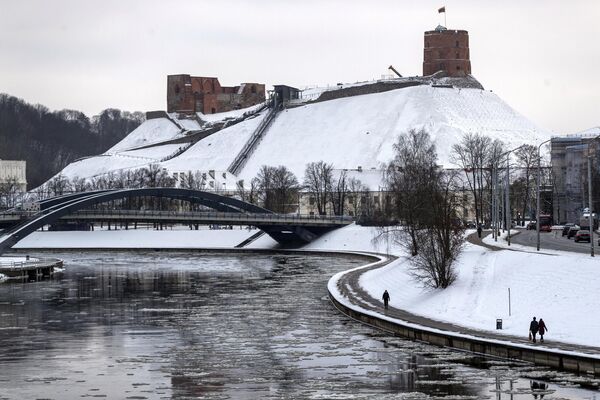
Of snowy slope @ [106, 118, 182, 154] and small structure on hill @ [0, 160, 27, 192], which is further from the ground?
snowy slope @ [106, 118, 182, 154]

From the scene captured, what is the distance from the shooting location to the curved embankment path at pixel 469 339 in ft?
111

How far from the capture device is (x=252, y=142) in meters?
167

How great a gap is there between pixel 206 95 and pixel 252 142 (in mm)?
31662

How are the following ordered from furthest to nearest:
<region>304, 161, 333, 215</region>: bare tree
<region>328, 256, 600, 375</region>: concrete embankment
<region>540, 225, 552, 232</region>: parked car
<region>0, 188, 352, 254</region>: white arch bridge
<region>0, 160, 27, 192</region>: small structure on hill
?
<region>0, 160, 27, 192</region>: small structure on hill < <region>304, 161, 333, 215</region>: bare tree < <region>0, 188, 352, 254</region>: white arch bridge < <region>540, 225, 552, 232</region>: parked car < <region>328, 256, 600, 375</region>: concrete embankment

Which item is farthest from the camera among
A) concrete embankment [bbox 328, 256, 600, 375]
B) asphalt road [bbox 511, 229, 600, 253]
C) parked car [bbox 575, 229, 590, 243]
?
parked car [bbox 575, 229, 590, 243]

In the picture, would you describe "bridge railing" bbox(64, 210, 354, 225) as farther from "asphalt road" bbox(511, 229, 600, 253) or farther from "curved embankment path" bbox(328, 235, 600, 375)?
"curved embankment path" bbox(328, 235, 600, 375)

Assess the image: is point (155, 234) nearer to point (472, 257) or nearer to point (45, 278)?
point (45, 278)

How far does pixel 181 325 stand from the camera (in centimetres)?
4691

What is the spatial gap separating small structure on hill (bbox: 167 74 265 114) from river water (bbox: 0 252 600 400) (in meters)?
131

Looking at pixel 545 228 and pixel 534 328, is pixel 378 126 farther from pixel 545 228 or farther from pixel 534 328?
pixel 534 328

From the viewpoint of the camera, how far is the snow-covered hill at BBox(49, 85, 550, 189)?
495 feet

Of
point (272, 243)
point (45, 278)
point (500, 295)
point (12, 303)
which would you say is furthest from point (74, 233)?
point (500, 295)

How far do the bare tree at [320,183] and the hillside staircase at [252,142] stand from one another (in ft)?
73.3

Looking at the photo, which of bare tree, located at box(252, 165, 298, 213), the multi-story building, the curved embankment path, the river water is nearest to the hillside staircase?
bare tree, located at box(252, 165, 298, 213)
